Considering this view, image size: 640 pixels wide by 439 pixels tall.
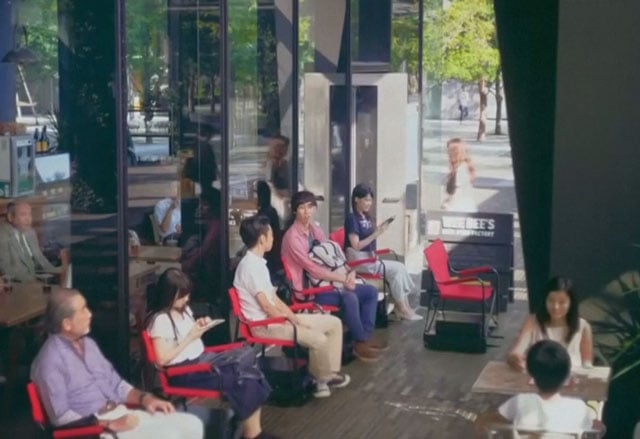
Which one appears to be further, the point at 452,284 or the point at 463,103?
the point at 463,103

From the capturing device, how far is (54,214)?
22.2 ft

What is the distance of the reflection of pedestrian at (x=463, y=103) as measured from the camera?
2213 centimetres

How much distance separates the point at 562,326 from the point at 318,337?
6.74ft

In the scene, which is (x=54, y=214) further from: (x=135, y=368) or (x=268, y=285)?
(x=268, y=285)

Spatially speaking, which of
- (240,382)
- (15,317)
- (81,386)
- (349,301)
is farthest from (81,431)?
(349,301)

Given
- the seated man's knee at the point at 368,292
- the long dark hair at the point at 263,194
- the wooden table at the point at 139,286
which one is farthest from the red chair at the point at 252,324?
the long dark hair at the point at 263,194

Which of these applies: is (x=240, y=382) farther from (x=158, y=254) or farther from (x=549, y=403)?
(x=549, y=403)

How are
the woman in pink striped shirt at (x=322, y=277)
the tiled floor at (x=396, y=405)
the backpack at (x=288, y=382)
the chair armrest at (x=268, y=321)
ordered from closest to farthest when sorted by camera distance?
the tiled floor at (x=396, y=405) < the chair armrest at (x=268, y=321) < the backpack at (x=288, y=382) < the woman in pink striped shirt at (x=322, y=277)

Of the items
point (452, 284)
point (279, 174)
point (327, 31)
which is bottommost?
point (452, 284)

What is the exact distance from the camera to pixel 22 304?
6.60m

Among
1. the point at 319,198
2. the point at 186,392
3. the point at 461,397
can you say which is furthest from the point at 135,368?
the point at 319,198

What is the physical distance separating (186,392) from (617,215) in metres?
2.70

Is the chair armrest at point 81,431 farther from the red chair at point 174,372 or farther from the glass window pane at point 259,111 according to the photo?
the glass window pane at point 259,111

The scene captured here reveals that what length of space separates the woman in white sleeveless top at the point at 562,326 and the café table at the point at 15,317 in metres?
2.58
